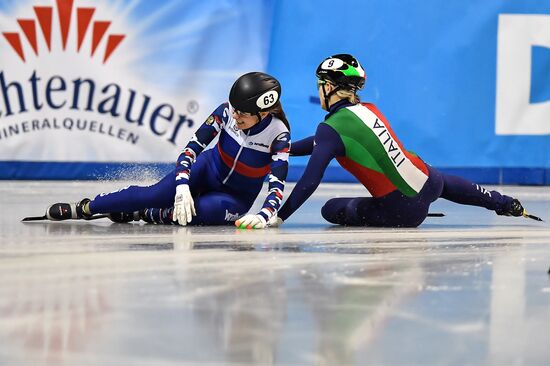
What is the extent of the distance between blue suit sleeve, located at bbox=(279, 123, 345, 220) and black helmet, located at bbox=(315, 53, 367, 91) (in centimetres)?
27

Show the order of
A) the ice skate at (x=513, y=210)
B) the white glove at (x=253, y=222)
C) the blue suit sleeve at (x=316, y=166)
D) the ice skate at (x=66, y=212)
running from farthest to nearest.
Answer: the ice skate at (x=513, y=210) → the ice skate at (x=66, y=212) → the blue suit sleeve at (x=316, y=166) → the white glove at (x=253, y=222)

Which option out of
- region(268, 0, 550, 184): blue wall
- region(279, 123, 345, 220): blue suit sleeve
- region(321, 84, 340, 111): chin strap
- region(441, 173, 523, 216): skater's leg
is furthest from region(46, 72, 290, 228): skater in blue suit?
region(268, 0, 550, 184): blue wall

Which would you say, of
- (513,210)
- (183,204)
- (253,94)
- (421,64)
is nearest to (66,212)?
(183,204)

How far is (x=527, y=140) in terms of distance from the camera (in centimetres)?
1002

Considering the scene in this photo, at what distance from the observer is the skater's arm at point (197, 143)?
6.40 meters

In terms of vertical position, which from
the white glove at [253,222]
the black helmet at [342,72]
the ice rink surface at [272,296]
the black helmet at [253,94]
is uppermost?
the black helmet at [342,72]

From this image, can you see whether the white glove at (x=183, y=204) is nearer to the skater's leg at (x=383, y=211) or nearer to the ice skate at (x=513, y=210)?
the skater's leg at (x=383, y=211)

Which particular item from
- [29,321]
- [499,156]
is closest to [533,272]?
[29,321]

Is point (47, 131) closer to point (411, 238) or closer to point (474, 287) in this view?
point (411, 238)

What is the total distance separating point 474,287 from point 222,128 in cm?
275

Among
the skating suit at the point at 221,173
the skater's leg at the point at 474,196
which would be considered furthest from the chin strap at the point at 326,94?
the skater's leg at the point at 474,196

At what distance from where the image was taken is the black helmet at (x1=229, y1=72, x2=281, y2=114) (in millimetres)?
6113

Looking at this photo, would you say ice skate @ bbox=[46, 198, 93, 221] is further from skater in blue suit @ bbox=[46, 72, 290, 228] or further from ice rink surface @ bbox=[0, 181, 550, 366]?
ice rink surface @ bbox=[0, 181, 550, 366]

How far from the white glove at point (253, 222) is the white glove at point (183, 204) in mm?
381
